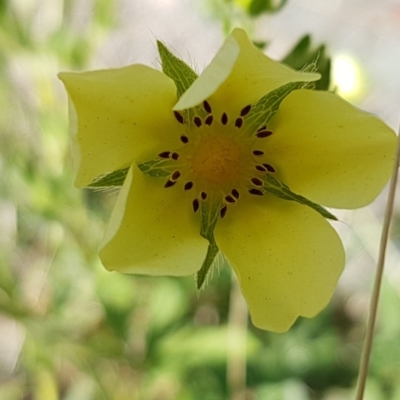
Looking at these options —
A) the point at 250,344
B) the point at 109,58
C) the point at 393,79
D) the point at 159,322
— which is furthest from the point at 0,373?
the point at 393,79

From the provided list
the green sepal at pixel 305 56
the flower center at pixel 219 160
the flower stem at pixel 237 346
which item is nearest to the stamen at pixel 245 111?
the flower center at pixel 219 160

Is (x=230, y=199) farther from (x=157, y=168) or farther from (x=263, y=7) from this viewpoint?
(x=263, y=7)

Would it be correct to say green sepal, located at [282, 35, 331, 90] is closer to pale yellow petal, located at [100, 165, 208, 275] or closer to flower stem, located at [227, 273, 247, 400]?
pale yellow petal, located at [100, 165, 208, 275]

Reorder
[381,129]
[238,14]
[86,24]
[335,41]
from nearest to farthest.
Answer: [381,129], [238,14], [86,24], [335,41]

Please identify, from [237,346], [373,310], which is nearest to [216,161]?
[373,310]

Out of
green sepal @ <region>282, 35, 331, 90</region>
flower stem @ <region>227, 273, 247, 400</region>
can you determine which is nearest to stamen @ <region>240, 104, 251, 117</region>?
green sepal @ <region>282, 35, 331, 90</region>

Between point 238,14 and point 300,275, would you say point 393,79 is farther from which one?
point 300,275

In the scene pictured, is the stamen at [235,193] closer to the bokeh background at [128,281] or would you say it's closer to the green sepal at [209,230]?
the green sepal at [209,230]
